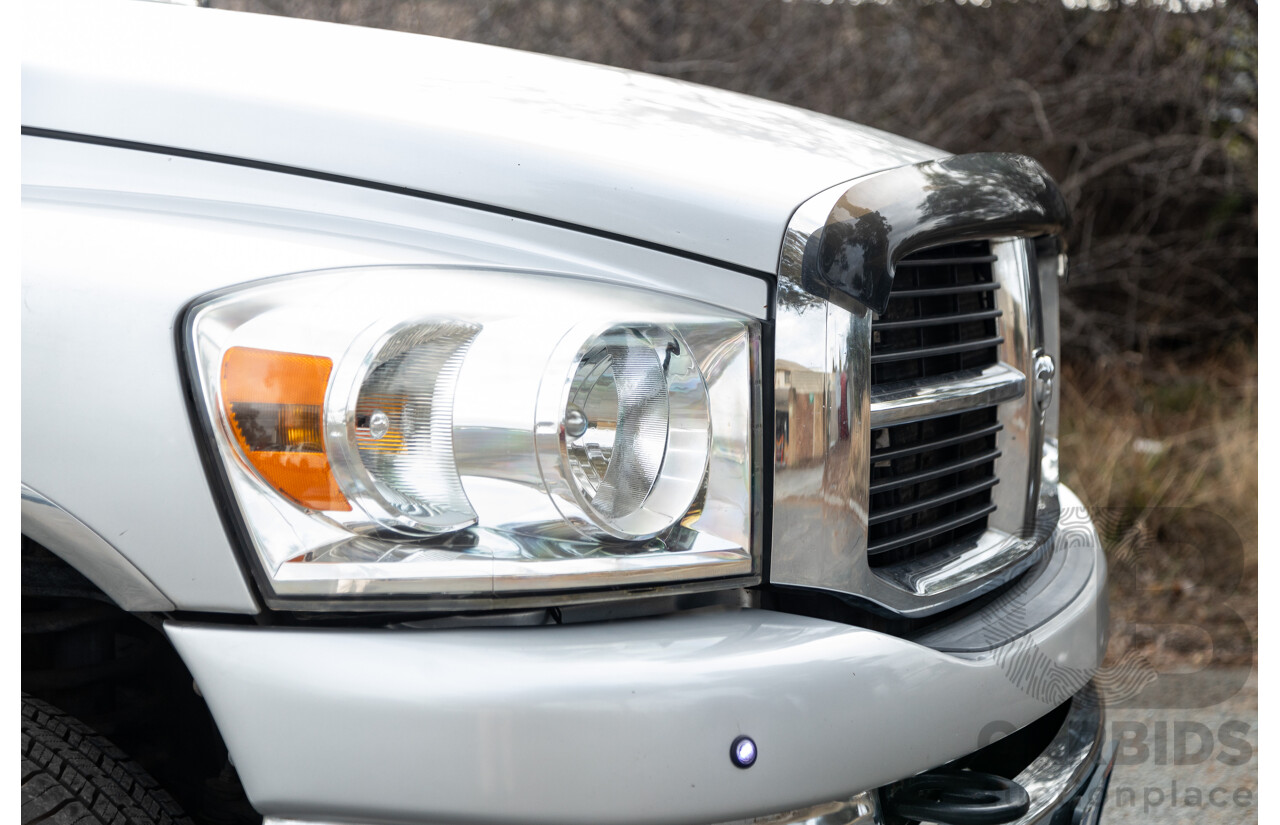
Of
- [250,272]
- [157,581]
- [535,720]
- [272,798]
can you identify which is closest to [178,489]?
[157,581]

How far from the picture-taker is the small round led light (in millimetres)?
1191

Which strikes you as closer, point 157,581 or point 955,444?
point 157,581

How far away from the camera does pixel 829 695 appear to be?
1241 millimetres

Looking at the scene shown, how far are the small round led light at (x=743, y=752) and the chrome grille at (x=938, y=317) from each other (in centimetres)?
58

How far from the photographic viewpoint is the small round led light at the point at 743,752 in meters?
1.19

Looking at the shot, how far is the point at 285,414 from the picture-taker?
3.93ft

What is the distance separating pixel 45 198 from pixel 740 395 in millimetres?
885

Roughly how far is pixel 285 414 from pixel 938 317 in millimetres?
1042

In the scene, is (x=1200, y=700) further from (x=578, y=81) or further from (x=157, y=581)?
(x=157, y=581)

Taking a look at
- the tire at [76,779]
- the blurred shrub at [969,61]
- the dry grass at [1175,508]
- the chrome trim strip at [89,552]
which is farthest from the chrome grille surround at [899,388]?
the blurred shrub at [969,61]

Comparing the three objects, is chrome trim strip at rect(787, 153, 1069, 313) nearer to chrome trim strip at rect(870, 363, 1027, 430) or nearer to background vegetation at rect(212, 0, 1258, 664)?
chrome trim strip at rect(870, 363, 1027, 430)

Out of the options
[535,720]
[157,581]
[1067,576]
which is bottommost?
[1067,576]

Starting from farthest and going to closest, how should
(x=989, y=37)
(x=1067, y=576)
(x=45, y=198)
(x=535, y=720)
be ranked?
(x=989, y=37) < (x=1067, y=576) < (x=45, y=198) < (x=535, y=720)

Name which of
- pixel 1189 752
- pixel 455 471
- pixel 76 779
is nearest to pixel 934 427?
pixel 455 471
